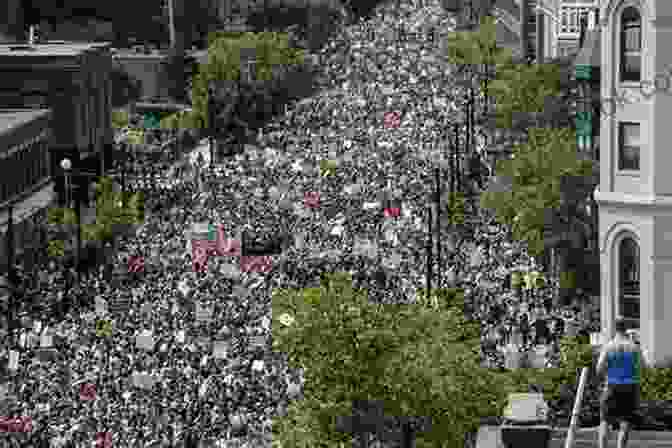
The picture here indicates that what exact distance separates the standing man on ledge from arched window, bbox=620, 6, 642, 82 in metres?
20.7

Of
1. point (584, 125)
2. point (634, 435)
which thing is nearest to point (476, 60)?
point (584, 125)

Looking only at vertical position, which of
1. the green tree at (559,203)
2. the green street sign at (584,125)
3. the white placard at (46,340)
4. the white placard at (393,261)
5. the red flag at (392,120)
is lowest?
the white placard at (46,340)

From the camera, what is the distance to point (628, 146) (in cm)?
4716

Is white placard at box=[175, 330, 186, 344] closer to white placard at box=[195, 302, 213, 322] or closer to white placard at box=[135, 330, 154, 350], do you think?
white placard at box=[135, 330, 154, 350]

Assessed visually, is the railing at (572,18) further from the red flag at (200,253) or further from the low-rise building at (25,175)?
the red flag at (200,253)

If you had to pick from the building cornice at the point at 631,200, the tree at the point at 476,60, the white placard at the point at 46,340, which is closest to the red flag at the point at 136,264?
the white placard at the point at 46,340

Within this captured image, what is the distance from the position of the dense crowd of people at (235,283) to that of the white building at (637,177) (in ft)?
40.9

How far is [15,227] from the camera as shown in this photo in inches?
4931

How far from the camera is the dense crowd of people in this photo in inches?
2376

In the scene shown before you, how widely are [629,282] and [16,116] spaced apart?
10323 cm

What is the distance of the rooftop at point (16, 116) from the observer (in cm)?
13862

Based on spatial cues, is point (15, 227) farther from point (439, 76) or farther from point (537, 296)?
point (537, 296)

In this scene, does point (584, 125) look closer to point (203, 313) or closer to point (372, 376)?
point (203, 313)

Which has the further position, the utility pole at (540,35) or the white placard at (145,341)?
the utility pole at (540,35)
